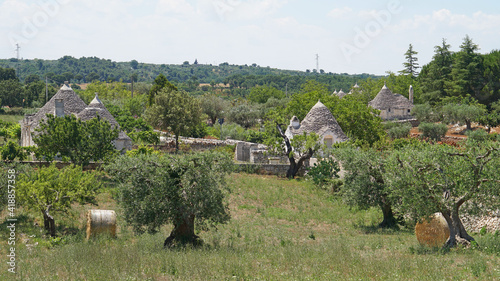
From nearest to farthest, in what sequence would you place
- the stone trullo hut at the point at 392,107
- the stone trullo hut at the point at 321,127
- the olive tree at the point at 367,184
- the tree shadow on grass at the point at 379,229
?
the tree shadow on grass at the point at 379,229 < the olive tree at the point at 367,184 < the stone trullo hut at the point at 321,127 < the stone trullo hut at the point at 392,107

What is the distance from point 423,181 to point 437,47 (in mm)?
60447

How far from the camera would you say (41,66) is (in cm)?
18888

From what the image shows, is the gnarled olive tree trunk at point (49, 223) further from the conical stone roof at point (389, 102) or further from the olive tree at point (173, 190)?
the conical stone roof at point (389, 102)

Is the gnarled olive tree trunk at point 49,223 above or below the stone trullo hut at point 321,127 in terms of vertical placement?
below

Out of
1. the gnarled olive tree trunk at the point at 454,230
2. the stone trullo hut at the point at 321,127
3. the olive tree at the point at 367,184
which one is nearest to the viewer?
the gnarled olive tree trunk at the point at 454,230

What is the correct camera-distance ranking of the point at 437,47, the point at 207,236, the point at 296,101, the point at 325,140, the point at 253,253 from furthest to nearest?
the point at 437,47, the point at 296,101, the point at 325,140, the point at 207,236, the point at 253,253

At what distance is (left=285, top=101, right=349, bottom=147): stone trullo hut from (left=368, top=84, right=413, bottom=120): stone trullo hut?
2752 centimetres

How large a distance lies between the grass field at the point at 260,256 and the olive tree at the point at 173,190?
2.70ft

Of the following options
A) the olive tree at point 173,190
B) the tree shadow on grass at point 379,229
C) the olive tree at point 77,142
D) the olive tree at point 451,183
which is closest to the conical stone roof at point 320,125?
the tree shadow on grass at point 379,229

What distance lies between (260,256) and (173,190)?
3.08 meters

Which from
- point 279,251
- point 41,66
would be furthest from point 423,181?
point 41,66

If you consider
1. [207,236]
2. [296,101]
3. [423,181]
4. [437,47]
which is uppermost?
[437,47]

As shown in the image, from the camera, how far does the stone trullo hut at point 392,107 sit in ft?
196

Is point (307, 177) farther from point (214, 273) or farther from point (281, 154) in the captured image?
point (214, 273)
